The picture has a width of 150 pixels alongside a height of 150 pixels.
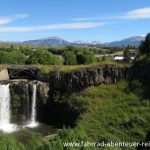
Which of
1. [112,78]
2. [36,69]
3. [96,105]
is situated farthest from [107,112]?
[36,69]

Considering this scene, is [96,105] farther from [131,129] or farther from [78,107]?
[131,129]

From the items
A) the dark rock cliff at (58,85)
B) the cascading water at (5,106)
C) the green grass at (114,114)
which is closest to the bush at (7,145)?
the green grass at (114,114)

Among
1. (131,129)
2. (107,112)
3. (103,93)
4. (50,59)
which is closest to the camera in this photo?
(131,129)

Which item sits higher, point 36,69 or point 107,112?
point 36,69

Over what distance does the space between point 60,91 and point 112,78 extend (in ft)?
27.5

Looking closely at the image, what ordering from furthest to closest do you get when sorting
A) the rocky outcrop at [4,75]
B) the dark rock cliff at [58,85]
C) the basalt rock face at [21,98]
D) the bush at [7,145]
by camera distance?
the rocky outcrop at [4,75] → the dark rock cliff at [58,85] → the basalt rock face at [21,98] → the bush at [7,145]

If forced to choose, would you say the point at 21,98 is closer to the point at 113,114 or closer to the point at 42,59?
the point at 113,114

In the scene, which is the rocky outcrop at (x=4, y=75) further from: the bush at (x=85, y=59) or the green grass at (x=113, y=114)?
the bush at (x=85, y=59)

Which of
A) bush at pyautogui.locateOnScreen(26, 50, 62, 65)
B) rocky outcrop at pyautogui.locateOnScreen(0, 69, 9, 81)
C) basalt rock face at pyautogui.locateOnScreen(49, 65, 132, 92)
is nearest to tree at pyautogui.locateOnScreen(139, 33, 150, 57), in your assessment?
basalt rock face at pyautogui.locateOnScreen(49, 65, 132, 92)

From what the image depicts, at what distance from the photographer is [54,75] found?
6769 cm

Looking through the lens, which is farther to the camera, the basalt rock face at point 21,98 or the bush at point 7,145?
the basalt rock face at point 21,98

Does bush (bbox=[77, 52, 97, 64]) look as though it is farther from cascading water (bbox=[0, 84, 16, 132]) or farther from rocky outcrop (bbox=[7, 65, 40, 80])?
cascading water (bbox=[0, 84, 16, 132])

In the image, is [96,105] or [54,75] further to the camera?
[54,75]

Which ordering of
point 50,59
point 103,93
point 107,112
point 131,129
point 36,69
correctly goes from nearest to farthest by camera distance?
point 131,129 < point 107,112 < point 103,93 < point 36,69 < point 50,59
